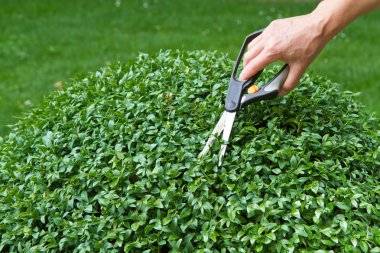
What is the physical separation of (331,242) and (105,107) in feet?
3.80

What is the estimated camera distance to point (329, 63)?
7.20m

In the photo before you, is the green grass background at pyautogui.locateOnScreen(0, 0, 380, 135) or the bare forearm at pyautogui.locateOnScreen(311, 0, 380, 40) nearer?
the bare forearm at pyautogui.locateOnScreen(311, 0, 380, 40)

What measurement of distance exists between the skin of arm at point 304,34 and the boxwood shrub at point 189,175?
26 cm

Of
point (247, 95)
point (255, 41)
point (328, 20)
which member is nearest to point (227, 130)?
point (247, 95)

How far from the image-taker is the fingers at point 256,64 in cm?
235

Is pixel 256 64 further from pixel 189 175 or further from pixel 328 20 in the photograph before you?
pixel 189 175

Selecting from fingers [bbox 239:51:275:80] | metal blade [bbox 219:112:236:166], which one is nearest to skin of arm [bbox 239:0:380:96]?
fingers [bbox 239:51:275:80]

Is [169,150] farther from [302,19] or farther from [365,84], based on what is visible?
[365,84]

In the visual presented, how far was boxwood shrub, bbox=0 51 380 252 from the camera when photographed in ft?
7.20

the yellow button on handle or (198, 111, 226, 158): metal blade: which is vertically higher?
the yellow button on handle

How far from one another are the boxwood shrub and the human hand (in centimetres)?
22

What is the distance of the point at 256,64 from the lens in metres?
2.37

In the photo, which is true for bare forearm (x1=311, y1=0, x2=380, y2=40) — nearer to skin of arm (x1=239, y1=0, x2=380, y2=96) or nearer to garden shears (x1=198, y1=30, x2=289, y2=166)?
skin of arm (x1=239, y1=0, x2=380, y2=96)

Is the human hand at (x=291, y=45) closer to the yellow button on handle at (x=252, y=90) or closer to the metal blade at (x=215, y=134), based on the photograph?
the yellow button on handle at (x=252, y=90)
